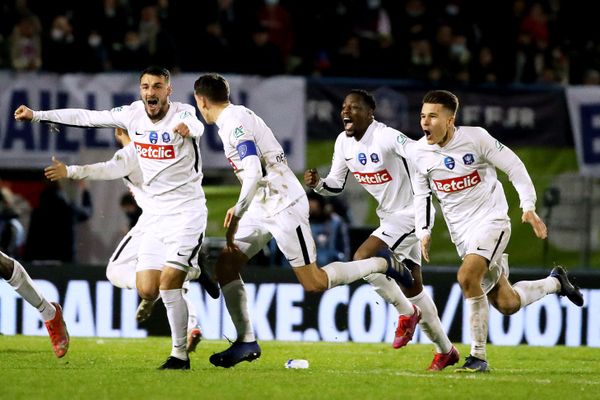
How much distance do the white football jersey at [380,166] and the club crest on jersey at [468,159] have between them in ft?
2.05

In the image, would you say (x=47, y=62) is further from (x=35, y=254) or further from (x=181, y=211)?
(x=181, y=211)

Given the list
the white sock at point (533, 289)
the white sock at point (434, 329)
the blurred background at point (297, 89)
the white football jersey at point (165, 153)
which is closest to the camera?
the white football jersey at point (165, 153)

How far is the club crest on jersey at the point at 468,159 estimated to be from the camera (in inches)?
380

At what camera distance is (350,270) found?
9.74 m

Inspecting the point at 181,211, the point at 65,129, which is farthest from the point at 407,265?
the point at 65,129

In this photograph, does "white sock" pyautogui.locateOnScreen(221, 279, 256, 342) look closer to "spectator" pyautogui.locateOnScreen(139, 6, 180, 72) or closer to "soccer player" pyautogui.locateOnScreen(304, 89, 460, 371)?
"soccer player" pyautogui.locateOnScreen(304, 89, 460, 371)

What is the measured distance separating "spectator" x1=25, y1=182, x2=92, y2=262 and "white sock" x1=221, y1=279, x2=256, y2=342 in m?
5.29

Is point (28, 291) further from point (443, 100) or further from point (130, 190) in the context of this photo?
point (443, 100)

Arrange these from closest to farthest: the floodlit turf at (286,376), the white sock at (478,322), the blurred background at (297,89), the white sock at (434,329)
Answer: the floodlit turf at (286,376) → the white sock at (478,322) → the white sock at (434,329) → the blurred background at (297,89)

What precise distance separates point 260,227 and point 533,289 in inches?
92.2

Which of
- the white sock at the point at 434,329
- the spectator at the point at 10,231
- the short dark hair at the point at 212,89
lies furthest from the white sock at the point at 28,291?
the spectator at the point at 10,231

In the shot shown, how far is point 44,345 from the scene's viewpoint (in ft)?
39.2

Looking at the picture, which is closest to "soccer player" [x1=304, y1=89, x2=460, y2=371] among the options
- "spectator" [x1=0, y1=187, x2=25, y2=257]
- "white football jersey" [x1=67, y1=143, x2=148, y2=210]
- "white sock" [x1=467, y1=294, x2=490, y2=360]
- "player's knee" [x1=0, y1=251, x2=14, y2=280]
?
"white sock" [x1=467, y1=294, x2=490, y2=360]

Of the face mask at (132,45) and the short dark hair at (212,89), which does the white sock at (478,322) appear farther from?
the face mask at (132,45)
